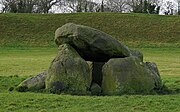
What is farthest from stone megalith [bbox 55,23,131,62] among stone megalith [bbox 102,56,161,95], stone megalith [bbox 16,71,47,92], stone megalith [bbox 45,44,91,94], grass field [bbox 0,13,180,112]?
grass field [bbox 0,13,180,112]

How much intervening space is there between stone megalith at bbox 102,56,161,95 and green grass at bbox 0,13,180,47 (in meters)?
37.9

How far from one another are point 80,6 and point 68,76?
302 ft

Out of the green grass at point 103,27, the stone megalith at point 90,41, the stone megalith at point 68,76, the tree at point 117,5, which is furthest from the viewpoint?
the tree at point 117,5

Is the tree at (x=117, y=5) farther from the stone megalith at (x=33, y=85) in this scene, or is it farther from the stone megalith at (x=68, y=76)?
the stone megalith at (x=68, y=76)

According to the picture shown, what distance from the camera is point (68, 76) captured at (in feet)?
41.7

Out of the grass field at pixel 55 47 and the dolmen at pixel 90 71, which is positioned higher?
the dolmen at pixel 90 71

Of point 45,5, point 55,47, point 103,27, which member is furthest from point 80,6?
point 55,47

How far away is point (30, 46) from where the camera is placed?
49562mm

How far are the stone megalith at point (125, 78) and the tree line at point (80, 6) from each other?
77371mm

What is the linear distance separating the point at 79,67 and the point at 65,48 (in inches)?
36.5

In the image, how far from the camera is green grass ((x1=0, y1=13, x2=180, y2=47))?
52.7 metres

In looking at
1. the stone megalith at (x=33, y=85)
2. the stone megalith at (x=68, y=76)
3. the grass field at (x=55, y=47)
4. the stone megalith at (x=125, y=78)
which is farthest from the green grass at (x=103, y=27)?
the stone megalith at (x=125, y=78)

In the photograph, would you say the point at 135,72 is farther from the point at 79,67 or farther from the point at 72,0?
the point at 72,0

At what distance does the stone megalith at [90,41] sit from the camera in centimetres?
1329
